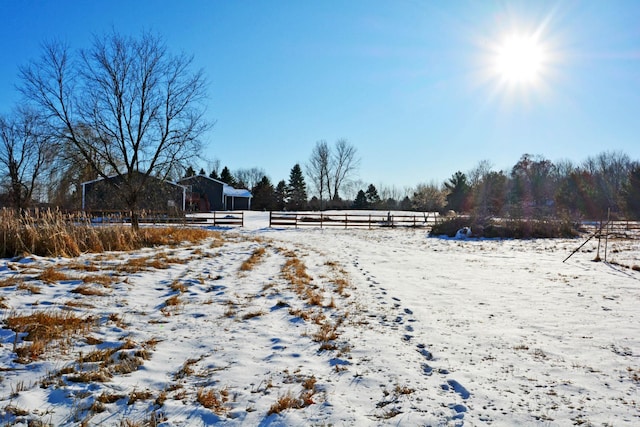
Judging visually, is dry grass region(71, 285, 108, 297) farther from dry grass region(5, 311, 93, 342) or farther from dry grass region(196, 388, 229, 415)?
dry grass region(196, 388, 229, 415)

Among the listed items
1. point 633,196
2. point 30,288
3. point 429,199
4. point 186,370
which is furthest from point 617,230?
point 429,199

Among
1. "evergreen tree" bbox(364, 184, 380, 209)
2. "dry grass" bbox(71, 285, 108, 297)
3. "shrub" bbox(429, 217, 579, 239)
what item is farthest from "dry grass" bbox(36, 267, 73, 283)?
"evergreen tree" bbox(364, 184, 380, 209)

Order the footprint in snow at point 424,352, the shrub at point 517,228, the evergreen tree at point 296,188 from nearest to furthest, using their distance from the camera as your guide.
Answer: the footprint in snow at point 424,352, the shrub at point 517,228, the evergreen tree at point 296,188

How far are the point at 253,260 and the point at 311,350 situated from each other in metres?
5.74

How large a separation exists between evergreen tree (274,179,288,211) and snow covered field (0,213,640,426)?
52.4 meters

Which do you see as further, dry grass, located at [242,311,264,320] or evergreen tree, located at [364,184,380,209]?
evergreen tree, located at [364,184,380,209]

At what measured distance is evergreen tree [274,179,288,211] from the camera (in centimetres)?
6022

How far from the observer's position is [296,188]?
63.0 m

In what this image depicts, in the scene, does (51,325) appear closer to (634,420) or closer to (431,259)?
(634,420)

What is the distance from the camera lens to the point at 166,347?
382 cm

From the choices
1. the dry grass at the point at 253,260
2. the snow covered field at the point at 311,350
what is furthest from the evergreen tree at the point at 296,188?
the snow covered field at the point at 311,350

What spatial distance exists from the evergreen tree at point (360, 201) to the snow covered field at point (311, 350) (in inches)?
2195

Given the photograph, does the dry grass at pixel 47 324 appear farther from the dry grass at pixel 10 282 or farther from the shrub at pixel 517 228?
the shrub at pixel 517 228

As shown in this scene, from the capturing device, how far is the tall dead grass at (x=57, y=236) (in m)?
7.71
